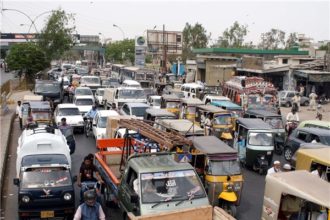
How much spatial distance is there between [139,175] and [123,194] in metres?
1.03

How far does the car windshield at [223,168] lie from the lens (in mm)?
11711

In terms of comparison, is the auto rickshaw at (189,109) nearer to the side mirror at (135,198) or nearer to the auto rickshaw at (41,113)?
the auto rickshaw at (41,113)

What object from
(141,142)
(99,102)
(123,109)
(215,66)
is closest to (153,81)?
(99,102)

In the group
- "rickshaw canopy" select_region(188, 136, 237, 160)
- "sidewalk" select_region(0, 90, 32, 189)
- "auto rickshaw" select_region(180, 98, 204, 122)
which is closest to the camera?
"rickshaw canopy" select_region(188, 136, 237, 160)

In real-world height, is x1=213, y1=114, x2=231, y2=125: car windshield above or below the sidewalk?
above

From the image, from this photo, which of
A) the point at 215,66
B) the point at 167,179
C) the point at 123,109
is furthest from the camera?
the point at 215,66

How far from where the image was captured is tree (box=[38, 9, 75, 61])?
184 feet

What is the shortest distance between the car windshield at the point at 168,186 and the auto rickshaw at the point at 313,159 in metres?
4.35

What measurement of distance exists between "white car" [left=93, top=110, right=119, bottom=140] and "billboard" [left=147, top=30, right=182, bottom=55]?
52.8 m

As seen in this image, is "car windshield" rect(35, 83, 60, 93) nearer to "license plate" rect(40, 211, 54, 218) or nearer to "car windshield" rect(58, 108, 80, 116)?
"car windshield" rect(58, 108, 80, 116)

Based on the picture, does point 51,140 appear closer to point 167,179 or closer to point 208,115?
point 167,179

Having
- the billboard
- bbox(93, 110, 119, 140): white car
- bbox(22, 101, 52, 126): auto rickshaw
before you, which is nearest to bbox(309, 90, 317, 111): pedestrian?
bbox(93, 110, 119, 140): white car

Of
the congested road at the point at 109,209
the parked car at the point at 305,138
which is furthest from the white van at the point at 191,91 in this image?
the parked car at the point at 305,138

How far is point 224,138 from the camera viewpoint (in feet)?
62.3
